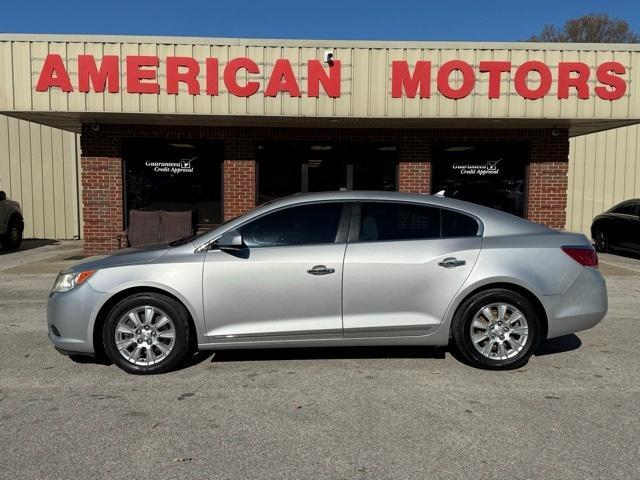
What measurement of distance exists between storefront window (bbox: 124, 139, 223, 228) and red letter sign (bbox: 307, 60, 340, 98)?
276 centimetres

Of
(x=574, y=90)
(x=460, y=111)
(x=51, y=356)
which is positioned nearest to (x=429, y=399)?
(x=51, y=356)

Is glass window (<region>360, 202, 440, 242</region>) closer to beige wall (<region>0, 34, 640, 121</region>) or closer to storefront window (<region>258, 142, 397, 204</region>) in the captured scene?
beige wall (<region>0, 34, 640, 121</region>)

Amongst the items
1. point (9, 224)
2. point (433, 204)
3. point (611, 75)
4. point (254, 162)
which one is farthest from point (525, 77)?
point (9, 224)

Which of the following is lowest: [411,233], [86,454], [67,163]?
[86,454]

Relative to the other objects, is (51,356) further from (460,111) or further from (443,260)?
(460,111)

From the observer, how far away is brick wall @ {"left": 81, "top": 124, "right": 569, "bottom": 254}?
1190 centimetres

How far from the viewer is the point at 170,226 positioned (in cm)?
1198

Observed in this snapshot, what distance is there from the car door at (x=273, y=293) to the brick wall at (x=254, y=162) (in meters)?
7.48

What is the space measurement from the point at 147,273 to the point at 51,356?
5.27 feet

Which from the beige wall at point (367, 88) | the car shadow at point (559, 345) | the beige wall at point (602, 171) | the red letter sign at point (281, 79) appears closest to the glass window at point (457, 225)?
the car shadow at point (559, 345)

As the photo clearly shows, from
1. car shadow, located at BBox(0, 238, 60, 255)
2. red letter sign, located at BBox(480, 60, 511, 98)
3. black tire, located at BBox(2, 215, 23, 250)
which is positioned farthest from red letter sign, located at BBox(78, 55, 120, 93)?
red letter sign, located at BBox(480, 60, 511, 98)

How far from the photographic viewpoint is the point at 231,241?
15.3ft

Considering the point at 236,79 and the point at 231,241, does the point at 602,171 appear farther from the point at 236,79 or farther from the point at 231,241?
the point at 231,241

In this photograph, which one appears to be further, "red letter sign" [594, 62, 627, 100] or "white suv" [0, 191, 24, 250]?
"white suv" [0, 191, 24, 250]
